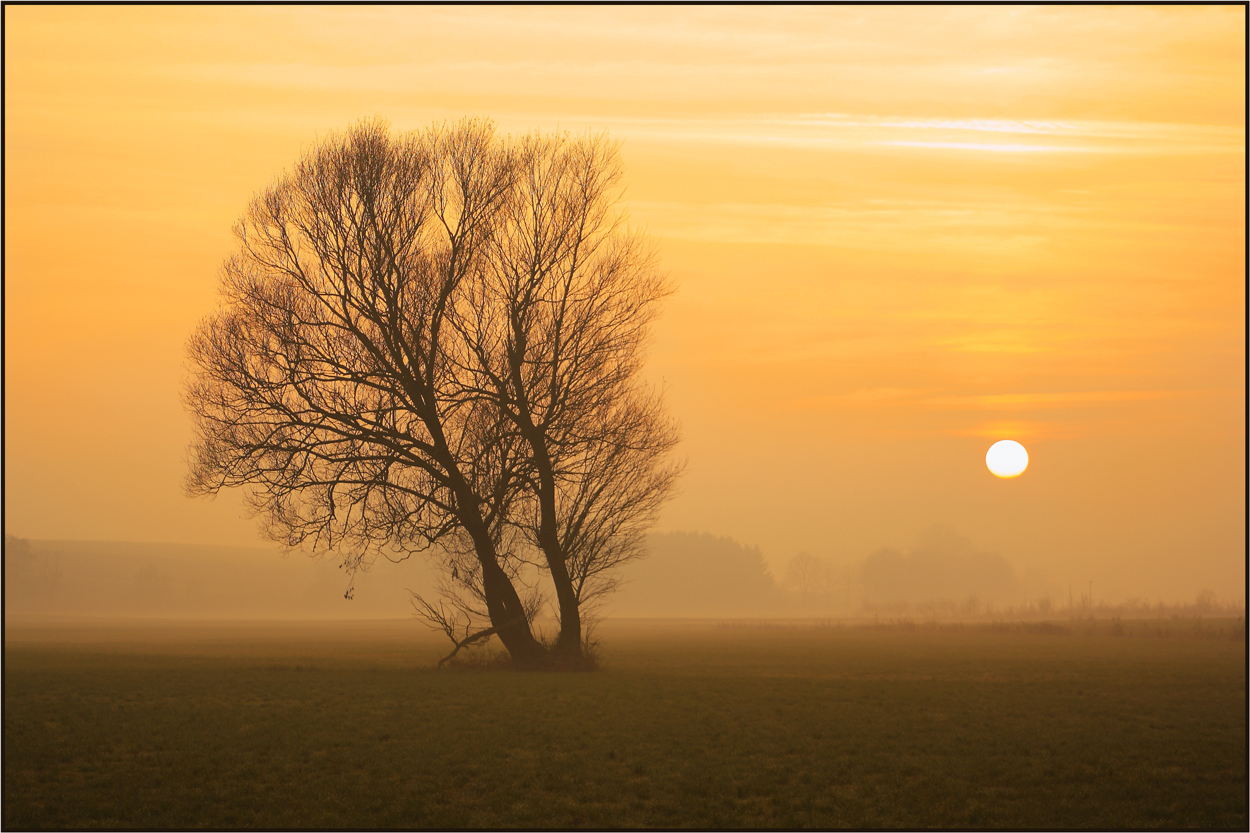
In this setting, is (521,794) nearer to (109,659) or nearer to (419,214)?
(419,214)

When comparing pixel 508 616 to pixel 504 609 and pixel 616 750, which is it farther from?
pixel 616 750

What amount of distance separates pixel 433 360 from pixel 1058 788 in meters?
22.5

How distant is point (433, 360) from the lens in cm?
3203

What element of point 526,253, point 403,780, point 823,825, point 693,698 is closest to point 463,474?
point 526,253

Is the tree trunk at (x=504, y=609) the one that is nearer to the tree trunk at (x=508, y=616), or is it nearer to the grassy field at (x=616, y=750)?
the tree trunk at (x=508, y=616)

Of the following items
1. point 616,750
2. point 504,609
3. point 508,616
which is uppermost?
point 504,609

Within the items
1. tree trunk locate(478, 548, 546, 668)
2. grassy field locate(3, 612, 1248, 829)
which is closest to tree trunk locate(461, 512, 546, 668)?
tree trunk locate(478, 548, 546, 668)

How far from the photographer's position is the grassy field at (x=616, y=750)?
1341 cm

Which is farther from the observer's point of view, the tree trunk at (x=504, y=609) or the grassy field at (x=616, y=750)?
the tree trunk at (x=504, y=609)

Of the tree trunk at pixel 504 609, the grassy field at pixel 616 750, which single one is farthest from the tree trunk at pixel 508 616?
the grassy field at pixel 616 750

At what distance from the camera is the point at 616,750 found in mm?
17516

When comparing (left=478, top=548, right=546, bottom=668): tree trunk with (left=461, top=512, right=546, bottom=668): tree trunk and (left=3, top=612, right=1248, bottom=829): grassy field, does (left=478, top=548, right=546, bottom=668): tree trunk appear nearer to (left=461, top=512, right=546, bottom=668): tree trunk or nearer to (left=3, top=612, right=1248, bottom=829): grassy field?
(left=461, top=512, right=546, bottom=668): tree trunk

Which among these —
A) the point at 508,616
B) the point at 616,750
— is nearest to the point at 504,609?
the point at 508,616

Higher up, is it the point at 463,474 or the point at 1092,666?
the point at 463,474
